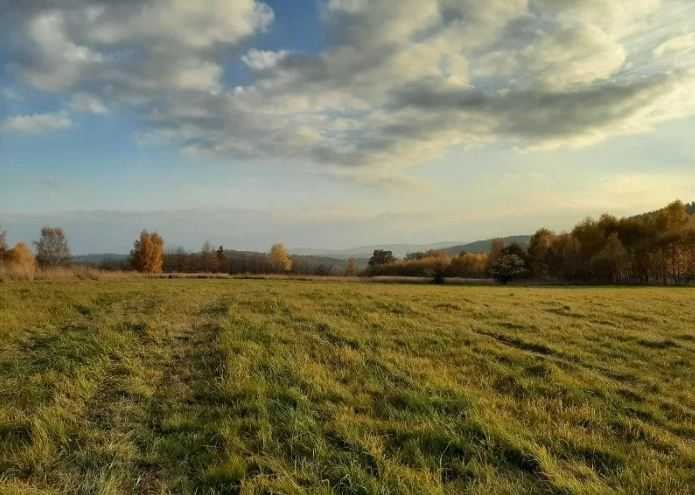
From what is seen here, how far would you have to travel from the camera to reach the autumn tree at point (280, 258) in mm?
114250

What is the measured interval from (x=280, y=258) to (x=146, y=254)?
122 ft

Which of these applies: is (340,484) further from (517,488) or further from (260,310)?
(260,310)

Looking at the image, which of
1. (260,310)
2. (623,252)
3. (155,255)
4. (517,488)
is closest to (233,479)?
(517,488)

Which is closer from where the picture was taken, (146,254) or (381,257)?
(146,254)

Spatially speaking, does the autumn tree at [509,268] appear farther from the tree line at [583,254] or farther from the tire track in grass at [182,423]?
the tire track in grass at [182,423]

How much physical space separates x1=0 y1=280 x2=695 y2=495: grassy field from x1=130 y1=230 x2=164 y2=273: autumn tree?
276ft

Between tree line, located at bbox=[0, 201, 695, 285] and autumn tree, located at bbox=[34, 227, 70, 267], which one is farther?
autumn tree, located at bbox=[34, 227, 70, 267]

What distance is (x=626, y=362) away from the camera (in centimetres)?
1085

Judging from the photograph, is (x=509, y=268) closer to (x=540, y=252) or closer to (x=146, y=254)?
(x=540, y=252)

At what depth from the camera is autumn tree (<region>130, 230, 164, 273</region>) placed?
297ft

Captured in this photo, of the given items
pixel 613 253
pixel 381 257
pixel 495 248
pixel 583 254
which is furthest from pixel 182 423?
pixel 381 257

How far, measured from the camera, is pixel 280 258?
11838 cm

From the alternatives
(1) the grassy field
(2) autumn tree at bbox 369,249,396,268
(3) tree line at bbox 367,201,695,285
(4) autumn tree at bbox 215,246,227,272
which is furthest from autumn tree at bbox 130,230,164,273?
(1) the grassy field

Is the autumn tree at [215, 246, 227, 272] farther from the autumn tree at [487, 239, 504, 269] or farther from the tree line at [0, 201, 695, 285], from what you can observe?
the autumn tree at [487, 239, 504, 269]
